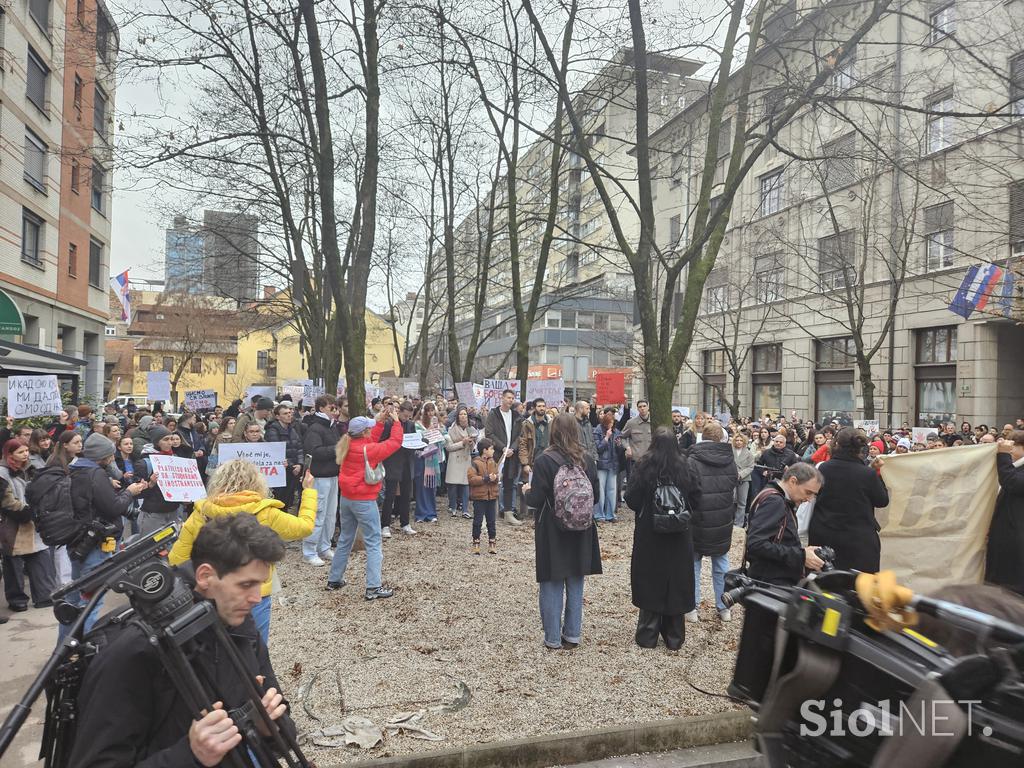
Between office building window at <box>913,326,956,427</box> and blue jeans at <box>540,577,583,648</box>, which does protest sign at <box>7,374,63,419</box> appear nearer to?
blue jeans at <box>540,577,583,648</box>

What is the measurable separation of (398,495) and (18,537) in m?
5.51

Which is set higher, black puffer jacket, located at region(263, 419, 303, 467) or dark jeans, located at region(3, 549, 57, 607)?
black puffer jacket, located at region(263, 419, 303, 467)

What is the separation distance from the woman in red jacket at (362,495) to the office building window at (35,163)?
77.6 feet

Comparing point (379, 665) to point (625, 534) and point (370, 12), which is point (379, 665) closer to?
point (625, 534)

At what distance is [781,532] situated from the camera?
15.9ft

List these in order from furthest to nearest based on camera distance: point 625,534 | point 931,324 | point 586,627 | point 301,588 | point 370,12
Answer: point 931,324, point 625,534, point 370,12, point 301,588, point 586,627

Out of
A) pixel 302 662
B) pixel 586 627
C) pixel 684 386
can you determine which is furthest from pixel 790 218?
pixel 302 662

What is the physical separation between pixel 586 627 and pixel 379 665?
2050mm

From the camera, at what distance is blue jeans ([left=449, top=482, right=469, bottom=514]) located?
12539 millimetres

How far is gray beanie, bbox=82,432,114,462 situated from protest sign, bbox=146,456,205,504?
601 mm

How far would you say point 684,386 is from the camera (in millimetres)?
37094

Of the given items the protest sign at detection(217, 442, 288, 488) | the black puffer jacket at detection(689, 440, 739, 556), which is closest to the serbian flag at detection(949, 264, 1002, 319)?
the black puffer jacket at detection(689, 440, 739, 556)

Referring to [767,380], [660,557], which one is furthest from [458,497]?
[767,380]

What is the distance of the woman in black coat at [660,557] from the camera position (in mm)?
5711
